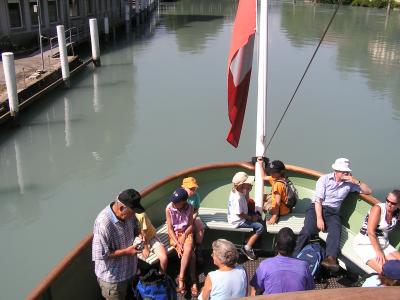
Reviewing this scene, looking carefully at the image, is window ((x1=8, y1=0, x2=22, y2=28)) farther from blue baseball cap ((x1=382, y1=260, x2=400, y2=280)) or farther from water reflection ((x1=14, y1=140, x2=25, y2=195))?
blue baseball cap ((x1=382, y1=260, x2=400, y2=280))

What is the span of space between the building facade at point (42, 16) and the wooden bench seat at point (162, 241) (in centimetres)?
1563

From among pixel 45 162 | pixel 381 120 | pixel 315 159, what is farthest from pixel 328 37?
pixel 45 162

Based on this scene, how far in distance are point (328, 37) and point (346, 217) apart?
107 ft

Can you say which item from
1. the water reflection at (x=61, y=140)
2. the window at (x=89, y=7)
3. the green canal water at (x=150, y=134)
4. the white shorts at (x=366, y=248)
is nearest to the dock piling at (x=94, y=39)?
the green canal water at (x=150, y=134)

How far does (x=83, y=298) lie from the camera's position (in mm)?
4562

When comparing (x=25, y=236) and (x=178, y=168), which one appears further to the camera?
(x=178, y=168)

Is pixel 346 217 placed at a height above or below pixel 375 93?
above

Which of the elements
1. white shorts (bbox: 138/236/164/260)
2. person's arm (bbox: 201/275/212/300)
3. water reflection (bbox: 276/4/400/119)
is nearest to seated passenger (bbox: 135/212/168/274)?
white shorts (bbox: 138/236/164/260)

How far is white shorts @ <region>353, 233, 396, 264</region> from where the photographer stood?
16.5 ft

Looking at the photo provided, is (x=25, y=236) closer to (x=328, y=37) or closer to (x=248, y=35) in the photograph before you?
(x=248, y=35)

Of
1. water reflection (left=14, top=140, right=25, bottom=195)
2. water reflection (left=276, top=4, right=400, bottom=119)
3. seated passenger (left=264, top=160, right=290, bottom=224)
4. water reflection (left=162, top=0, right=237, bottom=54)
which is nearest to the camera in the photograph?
seated passenger (left=264, top=160, right=290, bottom=224)

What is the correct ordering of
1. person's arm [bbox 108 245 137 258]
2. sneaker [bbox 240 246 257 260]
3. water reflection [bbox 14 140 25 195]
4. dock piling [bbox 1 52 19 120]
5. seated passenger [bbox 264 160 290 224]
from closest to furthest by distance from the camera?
person's arm [bbox 108 245 137 258] → sneaker [bbox 240 246 257 260] → seated passenger [bbox 264 160 290 224] → water reflection [bbox 14 140 25 195] → dock piling [bbox 1 52 19 120]

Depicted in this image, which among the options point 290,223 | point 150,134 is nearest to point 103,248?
point 290,223

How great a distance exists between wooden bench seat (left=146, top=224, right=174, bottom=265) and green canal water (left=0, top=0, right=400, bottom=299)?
2.75 meters
